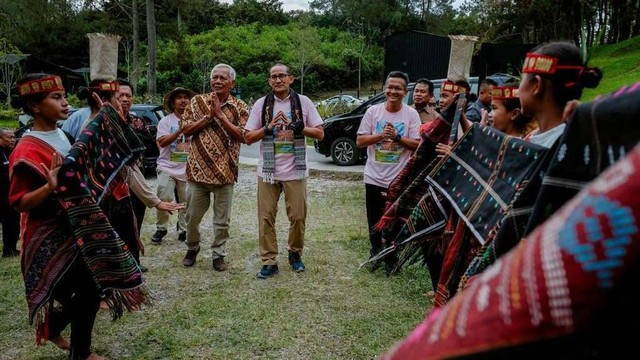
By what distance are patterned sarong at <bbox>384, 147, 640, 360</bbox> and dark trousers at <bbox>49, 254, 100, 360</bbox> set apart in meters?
2.71

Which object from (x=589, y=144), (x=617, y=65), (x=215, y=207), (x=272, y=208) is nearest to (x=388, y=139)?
(x=272, y=208)

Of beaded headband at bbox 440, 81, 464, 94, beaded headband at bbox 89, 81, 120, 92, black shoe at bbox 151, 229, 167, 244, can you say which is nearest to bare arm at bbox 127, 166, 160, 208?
beaded headband at bbox 89, 81, 120, 92

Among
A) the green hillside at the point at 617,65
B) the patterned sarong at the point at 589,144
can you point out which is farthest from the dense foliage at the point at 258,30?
the patterned sarong at the point at 589,144

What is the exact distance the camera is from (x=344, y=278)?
178 inches

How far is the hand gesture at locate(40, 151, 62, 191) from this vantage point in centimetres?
257

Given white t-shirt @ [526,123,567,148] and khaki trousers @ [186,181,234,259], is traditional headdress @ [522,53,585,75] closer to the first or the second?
white t-shirt @ [526,123,567,148]

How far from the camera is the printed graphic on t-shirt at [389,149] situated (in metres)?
4.59

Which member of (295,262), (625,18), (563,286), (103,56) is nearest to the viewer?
(563,286)

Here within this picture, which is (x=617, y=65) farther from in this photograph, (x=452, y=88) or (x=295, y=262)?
(x=452, y=88)

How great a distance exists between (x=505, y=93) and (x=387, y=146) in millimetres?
A: 2002

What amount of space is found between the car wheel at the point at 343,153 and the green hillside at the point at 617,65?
4645mm

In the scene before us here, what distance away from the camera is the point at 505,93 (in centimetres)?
264

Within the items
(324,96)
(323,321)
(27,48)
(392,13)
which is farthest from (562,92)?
(392,13)

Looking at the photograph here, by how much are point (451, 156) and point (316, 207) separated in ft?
17.5
